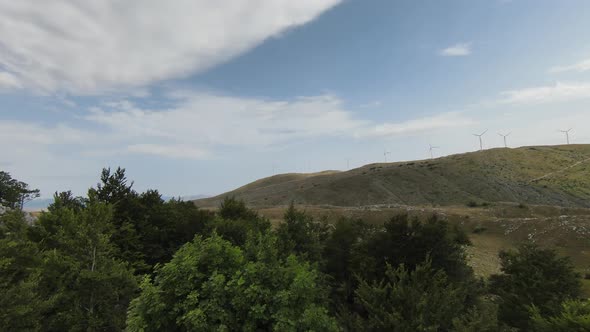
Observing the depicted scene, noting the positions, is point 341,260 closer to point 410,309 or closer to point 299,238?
point 299,238

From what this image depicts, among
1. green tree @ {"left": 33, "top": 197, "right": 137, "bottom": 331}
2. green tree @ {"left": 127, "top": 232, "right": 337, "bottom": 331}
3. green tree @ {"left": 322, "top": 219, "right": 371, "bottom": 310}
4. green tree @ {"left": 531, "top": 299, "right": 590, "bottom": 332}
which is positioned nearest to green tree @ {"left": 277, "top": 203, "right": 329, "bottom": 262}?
green tree @ {"left": 322, "top": 219, "right": 371, "bottom": 310}

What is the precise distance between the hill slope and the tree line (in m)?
71.1

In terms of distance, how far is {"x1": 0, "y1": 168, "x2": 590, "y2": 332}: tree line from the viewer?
36.0 ft

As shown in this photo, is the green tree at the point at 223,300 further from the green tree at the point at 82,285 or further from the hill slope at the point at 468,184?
the hill slope at the point at 468,184

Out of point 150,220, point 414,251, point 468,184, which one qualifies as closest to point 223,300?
point 414,251

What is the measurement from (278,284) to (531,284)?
12.7 m

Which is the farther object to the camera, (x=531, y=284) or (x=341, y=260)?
(x=341, y=260)

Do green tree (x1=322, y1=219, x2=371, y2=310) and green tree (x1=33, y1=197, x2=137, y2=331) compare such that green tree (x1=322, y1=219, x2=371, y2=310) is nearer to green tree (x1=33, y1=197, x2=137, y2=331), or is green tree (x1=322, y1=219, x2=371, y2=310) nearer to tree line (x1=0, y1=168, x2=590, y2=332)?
tree line (x1=0, y1=168, x2=590, y2=332)

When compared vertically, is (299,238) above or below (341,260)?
above

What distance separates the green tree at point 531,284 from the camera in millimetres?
15039

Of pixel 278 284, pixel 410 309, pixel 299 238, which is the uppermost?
pixel 299 238

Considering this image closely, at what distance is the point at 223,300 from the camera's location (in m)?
11.0

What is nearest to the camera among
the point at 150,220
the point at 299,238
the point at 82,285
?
the point at 82,285

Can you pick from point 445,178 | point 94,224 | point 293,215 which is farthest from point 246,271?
point 445,178
